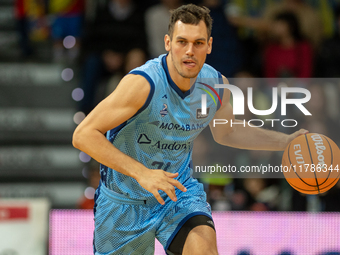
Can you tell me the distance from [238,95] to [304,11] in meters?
3.65

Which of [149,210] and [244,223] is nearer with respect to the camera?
[149,210]

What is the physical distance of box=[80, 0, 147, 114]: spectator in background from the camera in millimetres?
6855

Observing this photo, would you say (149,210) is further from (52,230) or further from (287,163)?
(52,230)

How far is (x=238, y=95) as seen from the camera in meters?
3.82

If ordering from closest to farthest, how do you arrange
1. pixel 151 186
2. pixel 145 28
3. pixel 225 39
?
pixel 151 186 → pixel 225 39 → pixel 145 28

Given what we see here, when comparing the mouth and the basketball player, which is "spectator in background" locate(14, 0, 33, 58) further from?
the mouth

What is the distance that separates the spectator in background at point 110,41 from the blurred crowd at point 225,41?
15 mm

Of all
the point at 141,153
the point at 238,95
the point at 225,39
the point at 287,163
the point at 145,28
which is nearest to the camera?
the point at 141,153

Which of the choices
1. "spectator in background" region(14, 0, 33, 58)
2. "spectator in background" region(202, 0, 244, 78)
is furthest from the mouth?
"spectator in background" region(14, 0, 33, 58)

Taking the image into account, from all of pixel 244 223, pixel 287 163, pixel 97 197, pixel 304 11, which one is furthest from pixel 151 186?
pixel 304 11

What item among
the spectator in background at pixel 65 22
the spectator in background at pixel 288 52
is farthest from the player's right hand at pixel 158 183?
the spectator in background at pixel 65 22

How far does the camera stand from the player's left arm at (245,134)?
3.62 meters

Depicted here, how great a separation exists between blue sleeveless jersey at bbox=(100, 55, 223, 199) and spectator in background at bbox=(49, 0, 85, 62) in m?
4.56

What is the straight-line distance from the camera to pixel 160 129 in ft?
A: 10.8
